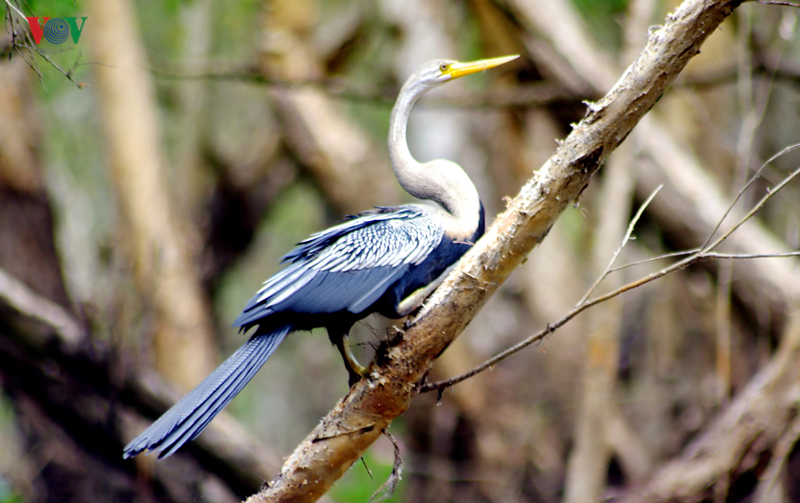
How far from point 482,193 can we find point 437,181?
4.60 metres

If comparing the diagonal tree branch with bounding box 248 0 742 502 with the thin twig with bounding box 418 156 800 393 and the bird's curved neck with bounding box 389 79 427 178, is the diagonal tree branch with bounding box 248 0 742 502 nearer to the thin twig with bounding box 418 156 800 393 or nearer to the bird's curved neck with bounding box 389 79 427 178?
the thin twig with bounding box 418 156 800 393

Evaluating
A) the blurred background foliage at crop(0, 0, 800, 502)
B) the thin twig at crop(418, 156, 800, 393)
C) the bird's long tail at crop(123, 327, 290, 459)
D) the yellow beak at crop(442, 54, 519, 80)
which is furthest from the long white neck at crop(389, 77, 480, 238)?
the blurred background foliage at crop(0, 0, 800, 502)

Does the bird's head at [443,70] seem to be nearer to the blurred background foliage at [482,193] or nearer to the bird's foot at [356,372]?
the bird's foot at [356,372]

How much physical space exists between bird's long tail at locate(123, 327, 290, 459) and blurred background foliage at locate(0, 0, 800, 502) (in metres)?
2.82

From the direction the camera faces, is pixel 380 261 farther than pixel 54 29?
Yes

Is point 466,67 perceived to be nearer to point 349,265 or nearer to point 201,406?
point 349,265

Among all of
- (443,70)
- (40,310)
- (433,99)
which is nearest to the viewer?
(443,70)

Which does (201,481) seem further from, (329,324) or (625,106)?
(625,106)

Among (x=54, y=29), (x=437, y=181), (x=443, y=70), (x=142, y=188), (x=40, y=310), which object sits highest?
(x=443, y=70)

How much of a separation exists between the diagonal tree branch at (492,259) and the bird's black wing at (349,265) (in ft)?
0.56

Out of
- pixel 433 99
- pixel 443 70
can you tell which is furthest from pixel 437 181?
pixel 433 99

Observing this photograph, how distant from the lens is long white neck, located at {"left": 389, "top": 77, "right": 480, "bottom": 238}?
1925mm

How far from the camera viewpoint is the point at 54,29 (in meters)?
1.73

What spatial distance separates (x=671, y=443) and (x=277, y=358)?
6506mm
